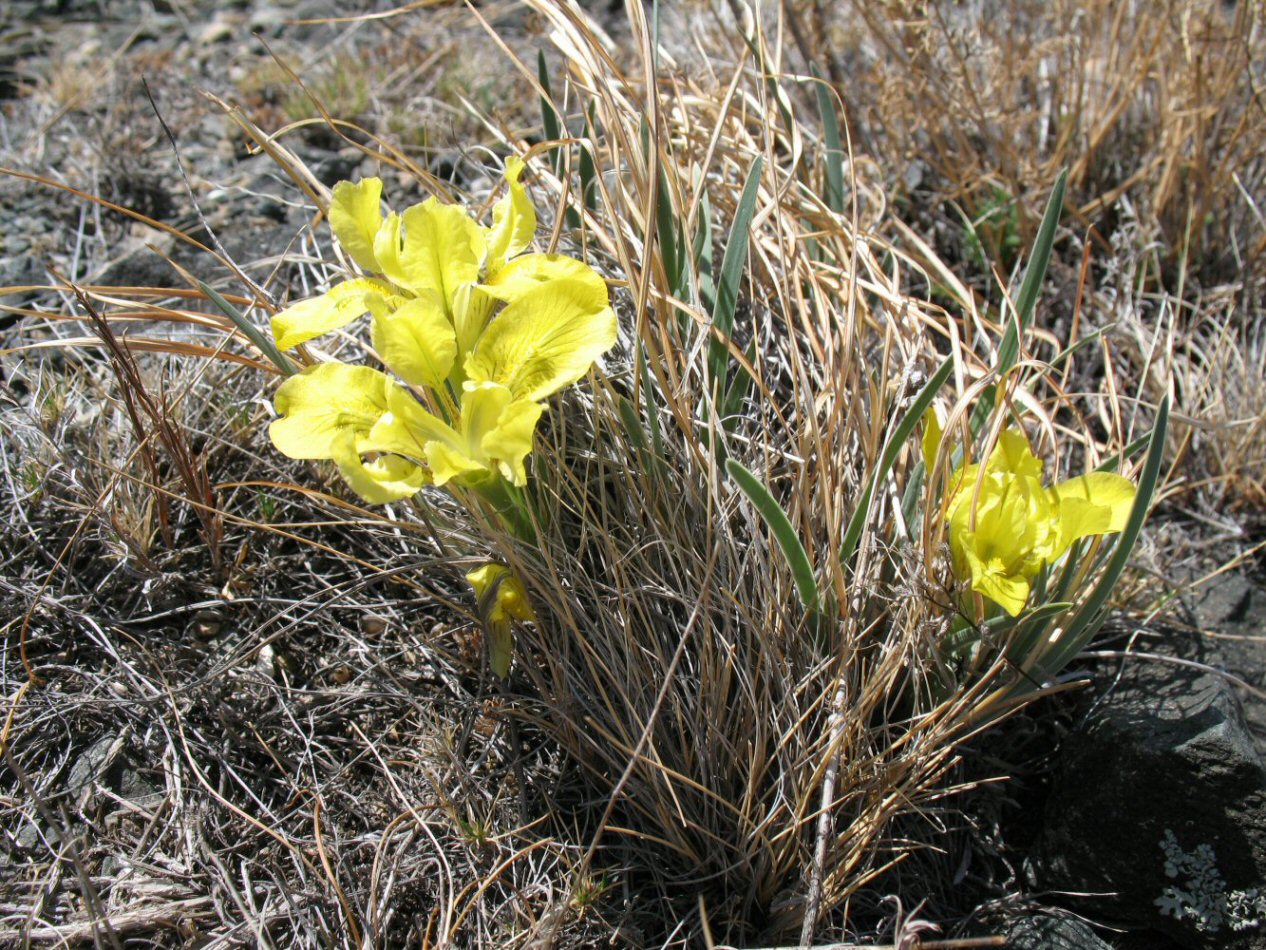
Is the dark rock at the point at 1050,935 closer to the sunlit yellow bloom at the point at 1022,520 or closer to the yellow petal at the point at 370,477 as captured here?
the sunlit yellow bloom at the point at 1022,520

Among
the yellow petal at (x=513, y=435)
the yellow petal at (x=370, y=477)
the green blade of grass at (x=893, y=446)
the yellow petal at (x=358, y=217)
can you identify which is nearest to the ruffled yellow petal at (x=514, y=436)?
the yellow petal at (x=513, y=435)

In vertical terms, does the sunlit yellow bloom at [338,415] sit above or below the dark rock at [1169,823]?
above

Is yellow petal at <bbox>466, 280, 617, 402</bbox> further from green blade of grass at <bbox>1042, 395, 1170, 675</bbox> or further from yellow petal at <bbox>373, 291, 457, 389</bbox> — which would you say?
green blade of grass at <bbox>1042, 395, 1170, 675</bbox>

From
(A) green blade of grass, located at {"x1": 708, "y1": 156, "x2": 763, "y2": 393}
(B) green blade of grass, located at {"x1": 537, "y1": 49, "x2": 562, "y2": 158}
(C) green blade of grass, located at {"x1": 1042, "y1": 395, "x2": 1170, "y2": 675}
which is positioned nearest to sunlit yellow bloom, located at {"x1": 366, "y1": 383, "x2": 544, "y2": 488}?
(A) green blade of grass, located at {"x1": 708, "y1": 156, "x2": 763, "y2": 393}

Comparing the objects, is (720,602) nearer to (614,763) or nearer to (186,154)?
(614,763)

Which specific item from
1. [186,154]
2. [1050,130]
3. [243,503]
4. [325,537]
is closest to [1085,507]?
[325,537]

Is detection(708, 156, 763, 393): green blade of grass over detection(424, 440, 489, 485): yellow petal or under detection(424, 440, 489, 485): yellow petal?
under

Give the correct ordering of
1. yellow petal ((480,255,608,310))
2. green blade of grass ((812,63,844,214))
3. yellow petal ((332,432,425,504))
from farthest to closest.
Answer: green blade of grass ((812,63,844,214))
yellow petal ((480,255,608,310))
yellow petal ((332,432,425,504))
